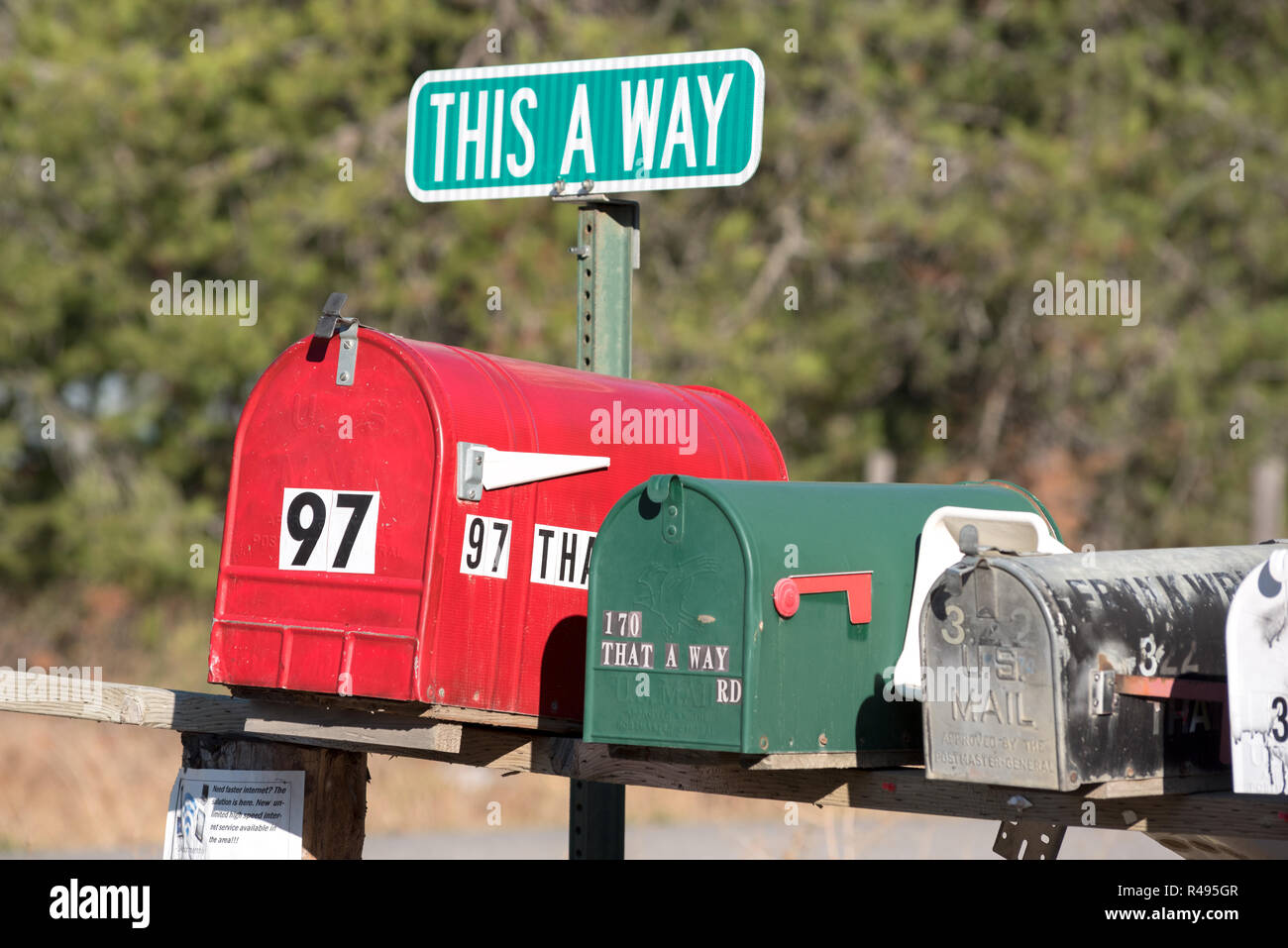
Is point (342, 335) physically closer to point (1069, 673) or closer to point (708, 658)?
point (708, 658)

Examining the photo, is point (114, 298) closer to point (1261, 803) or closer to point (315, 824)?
point (315, 824)

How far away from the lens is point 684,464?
10.7ft

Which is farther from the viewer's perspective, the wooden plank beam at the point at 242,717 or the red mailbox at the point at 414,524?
the wooden plank beam at the point at 242,717

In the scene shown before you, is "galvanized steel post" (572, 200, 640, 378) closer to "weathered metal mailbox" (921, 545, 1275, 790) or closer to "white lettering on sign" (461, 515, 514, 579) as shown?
"white lettering on sign" (461, 515, 514, 579)

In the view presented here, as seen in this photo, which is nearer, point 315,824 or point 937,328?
point 315,824

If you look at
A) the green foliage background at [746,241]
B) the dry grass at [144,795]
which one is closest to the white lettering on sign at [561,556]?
the dry grass at [144,795]

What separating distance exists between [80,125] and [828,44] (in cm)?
440

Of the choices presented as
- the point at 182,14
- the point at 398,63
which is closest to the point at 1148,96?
the point at 398,63

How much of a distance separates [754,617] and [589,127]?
153 cm

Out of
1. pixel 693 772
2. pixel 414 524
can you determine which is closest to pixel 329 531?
pixel 414 524

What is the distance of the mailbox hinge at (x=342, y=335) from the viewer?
9.53ft

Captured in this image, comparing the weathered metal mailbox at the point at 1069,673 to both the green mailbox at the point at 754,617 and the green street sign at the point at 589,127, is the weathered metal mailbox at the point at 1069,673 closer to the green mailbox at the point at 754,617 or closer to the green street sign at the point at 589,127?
the green mailbox at the point at 754,617

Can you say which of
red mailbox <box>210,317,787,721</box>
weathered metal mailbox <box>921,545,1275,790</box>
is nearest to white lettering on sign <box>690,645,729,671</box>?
weathered metal mailbox <box>921,545,1275,790</box>

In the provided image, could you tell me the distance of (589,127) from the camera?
11.9 ft
